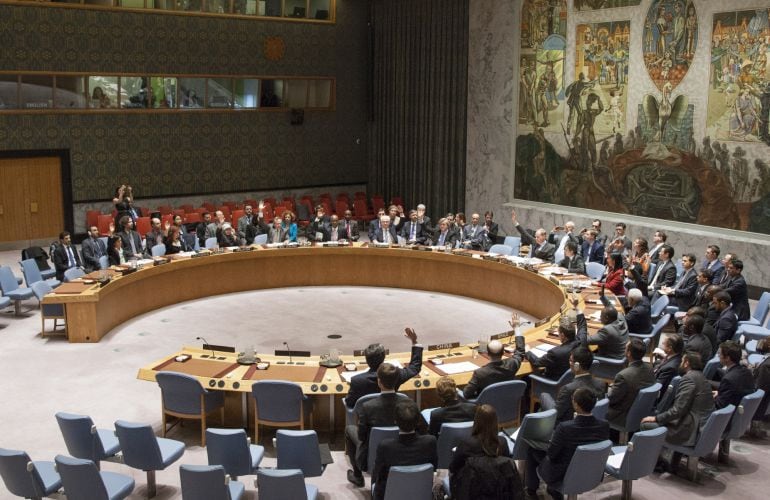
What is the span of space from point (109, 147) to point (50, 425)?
439 inches

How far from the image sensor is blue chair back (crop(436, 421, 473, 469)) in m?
6.46

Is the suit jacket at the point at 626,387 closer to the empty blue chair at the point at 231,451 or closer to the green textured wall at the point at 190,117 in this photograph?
the empty blue chair at the point at 231,451

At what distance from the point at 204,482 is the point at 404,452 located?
1.41 metres

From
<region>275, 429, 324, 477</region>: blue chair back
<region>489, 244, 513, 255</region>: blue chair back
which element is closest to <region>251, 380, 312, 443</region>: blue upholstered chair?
<region>275, 429, 324, 477</region>: blue chair back

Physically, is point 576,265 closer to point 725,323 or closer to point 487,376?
point 725,323

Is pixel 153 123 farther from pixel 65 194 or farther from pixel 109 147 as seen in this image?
pixel 65 194

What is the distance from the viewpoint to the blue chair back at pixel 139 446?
6480 mm

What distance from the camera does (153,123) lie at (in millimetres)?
19000

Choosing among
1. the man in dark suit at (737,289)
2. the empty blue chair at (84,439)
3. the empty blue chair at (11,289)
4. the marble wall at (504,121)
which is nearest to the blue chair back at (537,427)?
the empty blue chair at (84,439)

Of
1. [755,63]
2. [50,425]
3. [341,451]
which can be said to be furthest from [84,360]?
[755,63]

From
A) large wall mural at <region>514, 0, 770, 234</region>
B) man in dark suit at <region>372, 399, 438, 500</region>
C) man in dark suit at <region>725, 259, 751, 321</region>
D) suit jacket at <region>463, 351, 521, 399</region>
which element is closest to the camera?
man in dark suit at <region>372, 399, 438, 500</region>

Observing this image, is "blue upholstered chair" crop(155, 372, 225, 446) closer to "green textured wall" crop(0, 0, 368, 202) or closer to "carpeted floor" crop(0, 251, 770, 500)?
"carpeted floor" crop(0, 251, 770, 500)

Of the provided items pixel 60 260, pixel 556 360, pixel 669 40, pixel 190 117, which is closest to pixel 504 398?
pixel 556 360

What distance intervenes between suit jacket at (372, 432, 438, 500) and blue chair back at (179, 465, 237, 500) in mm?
1098
